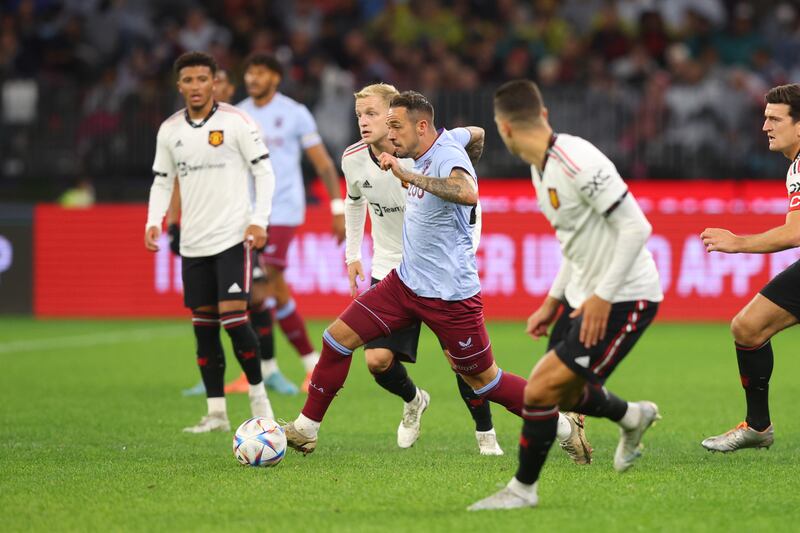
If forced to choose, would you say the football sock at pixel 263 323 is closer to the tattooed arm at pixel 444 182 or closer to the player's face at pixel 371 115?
the player's face at pixel 371 115

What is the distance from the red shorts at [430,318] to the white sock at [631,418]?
119 centimetres

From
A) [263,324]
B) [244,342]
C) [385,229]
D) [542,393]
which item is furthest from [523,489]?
[263,324]

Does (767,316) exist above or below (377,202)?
below

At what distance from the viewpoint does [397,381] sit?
27.0 feet

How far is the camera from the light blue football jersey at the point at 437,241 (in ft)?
23.6

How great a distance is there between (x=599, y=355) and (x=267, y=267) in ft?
19.0

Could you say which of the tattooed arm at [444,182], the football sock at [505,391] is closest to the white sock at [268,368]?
the football sock at [505,391]

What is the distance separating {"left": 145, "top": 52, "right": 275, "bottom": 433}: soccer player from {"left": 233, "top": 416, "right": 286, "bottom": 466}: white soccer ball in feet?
5.15

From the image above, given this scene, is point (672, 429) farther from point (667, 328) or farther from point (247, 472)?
point (667, 328)

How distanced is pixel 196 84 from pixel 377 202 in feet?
5.69

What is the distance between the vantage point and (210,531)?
5.65m

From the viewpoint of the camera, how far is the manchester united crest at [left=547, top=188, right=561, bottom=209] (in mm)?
6059

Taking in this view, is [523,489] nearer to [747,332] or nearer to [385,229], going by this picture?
[747,332]

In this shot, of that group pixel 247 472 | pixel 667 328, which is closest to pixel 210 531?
pixel 247 472
